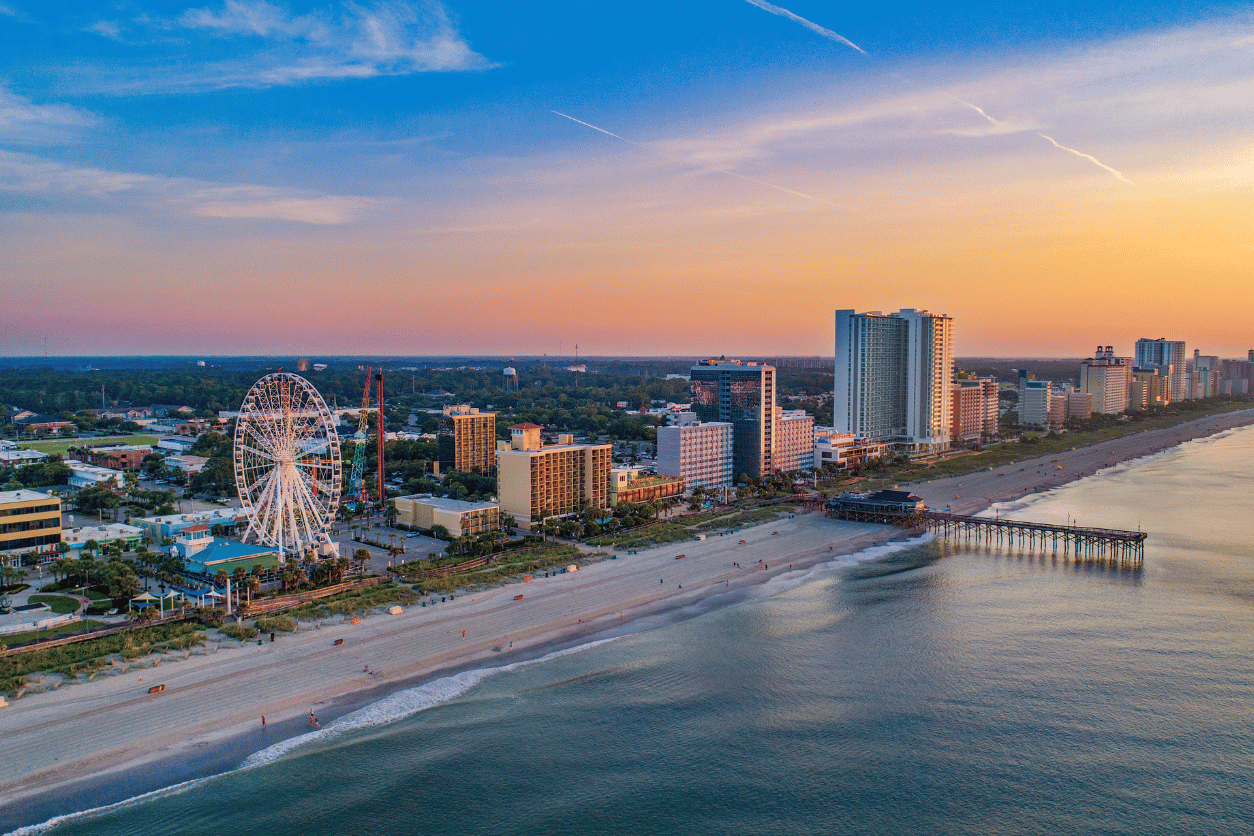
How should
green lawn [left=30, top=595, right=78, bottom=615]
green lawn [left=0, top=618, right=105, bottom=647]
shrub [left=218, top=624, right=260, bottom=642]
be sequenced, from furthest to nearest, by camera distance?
green lawn [left=30, top=595, right=78, bottom=615] → shrub [left=218, top=624, right=260, bottom=642] → green lawn [left=0, top=618, right=105, bottom=647]

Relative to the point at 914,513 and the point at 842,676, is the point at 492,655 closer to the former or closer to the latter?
the point at 842,676

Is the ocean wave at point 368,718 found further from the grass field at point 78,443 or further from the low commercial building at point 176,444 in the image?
the grass field at point 78,443

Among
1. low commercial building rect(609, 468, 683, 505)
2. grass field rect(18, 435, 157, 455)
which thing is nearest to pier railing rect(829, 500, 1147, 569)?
low commercial building rect(609, 468, 683, 505)

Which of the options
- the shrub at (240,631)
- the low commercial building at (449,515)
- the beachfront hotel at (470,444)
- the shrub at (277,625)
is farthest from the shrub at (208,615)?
the beachfront hotel at (470,444)

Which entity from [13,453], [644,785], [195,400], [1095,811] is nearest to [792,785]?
[644,785]

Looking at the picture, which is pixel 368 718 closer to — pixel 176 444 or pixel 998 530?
pixel 998 530

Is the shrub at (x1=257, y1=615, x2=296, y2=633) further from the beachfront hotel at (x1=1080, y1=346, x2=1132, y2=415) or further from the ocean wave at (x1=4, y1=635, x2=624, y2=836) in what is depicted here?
the beachfront hotel at (x1=1080, y1=346, x2=1132, y2=415)
